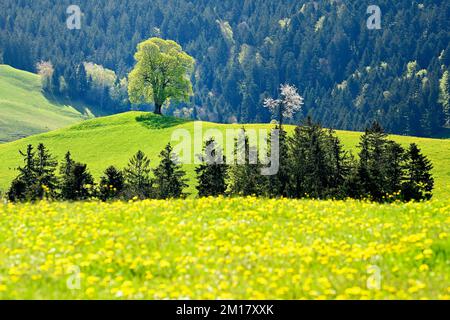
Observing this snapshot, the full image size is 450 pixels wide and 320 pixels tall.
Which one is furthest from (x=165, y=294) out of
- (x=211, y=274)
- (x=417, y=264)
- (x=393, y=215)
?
(x=393, y=215)

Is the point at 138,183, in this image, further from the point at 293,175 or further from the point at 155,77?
the point at 155,77

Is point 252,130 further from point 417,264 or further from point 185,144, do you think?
point 417,264

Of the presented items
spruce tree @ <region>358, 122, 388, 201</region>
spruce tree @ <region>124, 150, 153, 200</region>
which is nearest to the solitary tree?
spruce tree @ <region>124, 150, 153, 200</region>

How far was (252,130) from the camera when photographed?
368 feet

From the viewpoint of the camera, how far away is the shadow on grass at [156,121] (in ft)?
406

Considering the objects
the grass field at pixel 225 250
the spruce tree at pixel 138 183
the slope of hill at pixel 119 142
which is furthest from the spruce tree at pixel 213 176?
the grass field at pixel 225 250

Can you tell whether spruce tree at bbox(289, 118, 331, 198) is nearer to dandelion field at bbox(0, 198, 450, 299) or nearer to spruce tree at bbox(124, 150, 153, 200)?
spruce tree at bbox(124, 150, 153, 200)

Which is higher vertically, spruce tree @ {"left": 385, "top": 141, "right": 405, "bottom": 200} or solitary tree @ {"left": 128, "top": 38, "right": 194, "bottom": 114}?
solitary tree @ {"left": 128, "top": 38, "right": 194, "bottom": 114}

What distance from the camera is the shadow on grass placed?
123875 mm

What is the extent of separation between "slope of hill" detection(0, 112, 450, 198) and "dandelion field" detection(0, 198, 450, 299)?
76260mm

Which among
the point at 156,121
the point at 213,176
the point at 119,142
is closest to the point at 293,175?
the point at 213,176

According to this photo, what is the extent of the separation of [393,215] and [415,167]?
59938 millimetres

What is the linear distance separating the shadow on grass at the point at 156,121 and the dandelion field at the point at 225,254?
4257 inches

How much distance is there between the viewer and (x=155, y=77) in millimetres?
129625
